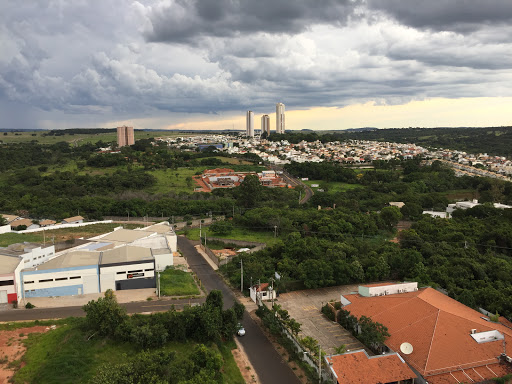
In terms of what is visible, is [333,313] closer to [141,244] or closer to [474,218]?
[141,244]

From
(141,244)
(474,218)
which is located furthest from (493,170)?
(141,244)

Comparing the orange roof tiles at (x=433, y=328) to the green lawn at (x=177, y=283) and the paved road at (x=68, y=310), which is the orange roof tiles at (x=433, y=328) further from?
the paved road at (x=68, y=310)

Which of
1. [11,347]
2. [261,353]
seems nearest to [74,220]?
[11,347]

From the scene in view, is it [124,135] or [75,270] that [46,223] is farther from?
[124,135]

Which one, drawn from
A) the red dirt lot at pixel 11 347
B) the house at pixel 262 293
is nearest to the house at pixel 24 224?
the red dirt lot at pixel 11 347

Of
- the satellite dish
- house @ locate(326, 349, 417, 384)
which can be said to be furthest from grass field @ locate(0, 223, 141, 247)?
the satellite dish

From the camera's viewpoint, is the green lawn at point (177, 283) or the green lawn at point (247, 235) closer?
the green lawn at point (177, 283)
